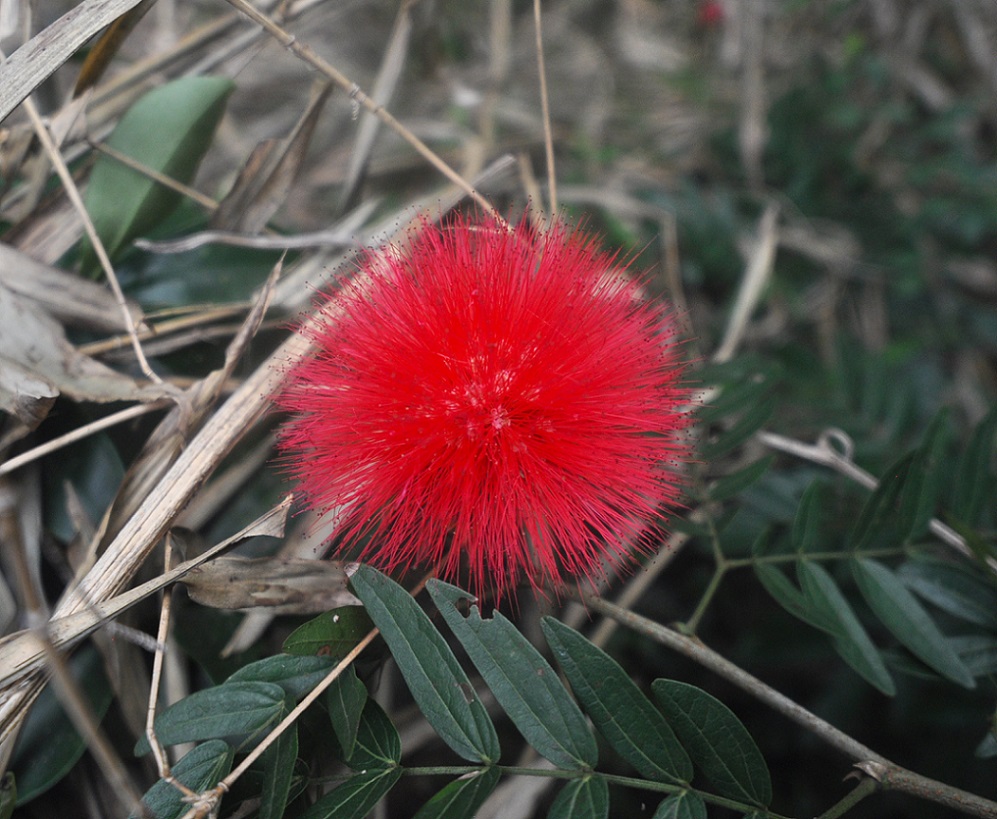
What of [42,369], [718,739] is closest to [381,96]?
[42,369]

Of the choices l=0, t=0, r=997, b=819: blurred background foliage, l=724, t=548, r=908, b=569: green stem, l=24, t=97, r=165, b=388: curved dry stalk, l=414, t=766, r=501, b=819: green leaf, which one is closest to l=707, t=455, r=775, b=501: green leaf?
l=0, t=0, r=997, b=819: blurred background foliage

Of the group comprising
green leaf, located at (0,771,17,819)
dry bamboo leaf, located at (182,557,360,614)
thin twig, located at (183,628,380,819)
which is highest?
dry bamboo leaf, located at (182,557,360,614)

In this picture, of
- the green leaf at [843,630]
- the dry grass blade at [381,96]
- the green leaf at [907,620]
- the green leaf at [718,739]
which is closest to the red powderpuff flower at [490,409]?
the green leaf at [718,739]

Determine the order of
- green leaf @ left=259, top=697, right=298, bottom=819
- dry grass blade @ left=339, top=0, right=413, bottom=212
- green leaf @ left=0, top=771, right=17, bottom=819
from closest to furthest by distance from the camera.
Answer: green leaf @ left=259, top=697, right=298, bottom=819, green leaf @ left=0, top=771, right=17, bottom=819, dry grass blade @ left=339, top=0, right=413, bottom=212

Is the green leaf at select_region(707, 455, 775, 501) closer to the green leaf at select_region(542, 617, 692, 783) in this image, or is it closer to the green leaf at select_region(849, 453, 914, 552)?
the green leaf at select_region(849, 453, 914, 552)

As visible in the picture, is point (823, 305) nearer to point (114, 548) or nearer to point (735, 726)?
point (735, 726)

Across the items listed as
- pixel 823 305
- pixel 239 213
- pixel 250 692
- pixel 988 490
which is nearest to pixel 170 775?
pixel 250 692

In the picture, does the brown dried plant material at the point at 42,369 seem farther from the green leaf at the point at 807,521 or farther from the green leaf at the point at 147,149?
the green leaf at the point at 807,521
